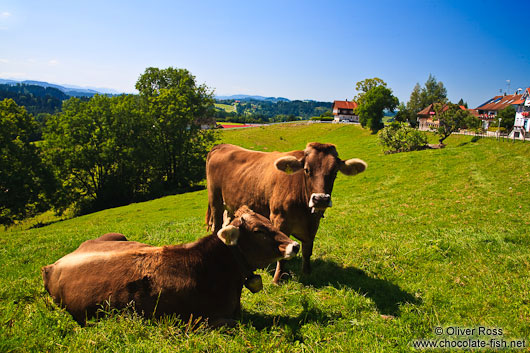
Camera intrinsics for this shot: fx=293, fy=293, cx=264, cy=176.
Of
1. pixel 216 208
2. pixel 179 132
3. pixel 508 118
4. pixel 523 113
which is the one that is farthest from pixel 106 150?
pixel 523 113

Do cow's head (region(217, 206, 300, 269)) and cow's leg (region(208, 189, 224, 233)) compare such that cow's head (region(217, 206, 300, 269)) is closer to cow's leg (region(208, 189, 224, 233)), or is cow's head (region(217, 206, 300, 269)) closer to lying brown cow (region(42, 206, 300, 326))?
lying brown cow (region(42, 206, 300, 326))

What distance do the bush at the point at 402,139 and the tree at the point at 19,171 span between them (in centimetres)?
4222

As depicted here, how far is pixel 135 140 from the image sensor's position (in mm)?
38156

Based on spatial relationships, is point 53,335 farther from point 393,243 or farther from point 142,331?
point 393,243

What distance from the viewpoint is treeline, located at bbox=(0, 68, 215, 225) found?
29375 millimetres

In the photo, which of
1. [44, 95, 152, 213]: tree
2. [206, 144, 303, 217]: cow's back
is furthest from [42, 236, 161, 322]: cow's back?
[44, 95, 152, 213]: tree

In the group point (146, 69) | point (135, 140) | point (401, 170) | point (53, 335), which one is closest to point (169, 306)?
point (53, 335)

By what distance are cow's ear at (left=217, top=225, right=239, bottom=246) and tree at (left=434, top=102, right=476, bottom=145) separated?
4418 cm

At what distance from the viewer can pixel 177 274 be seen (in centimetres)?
467

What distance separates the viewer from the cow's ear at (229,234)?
463 centimetres

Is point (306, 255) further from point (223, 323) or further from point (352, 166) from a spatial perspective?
point (223, 323)

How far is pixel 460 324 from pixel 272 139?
70.2m

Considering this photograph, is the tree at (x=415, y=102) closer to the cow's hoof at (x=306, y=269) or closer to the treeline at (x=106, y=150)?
the treeline at (x=106, y=150)

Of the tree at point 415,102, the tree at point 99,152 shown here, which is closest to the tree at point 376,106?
the tree at point 415,102
